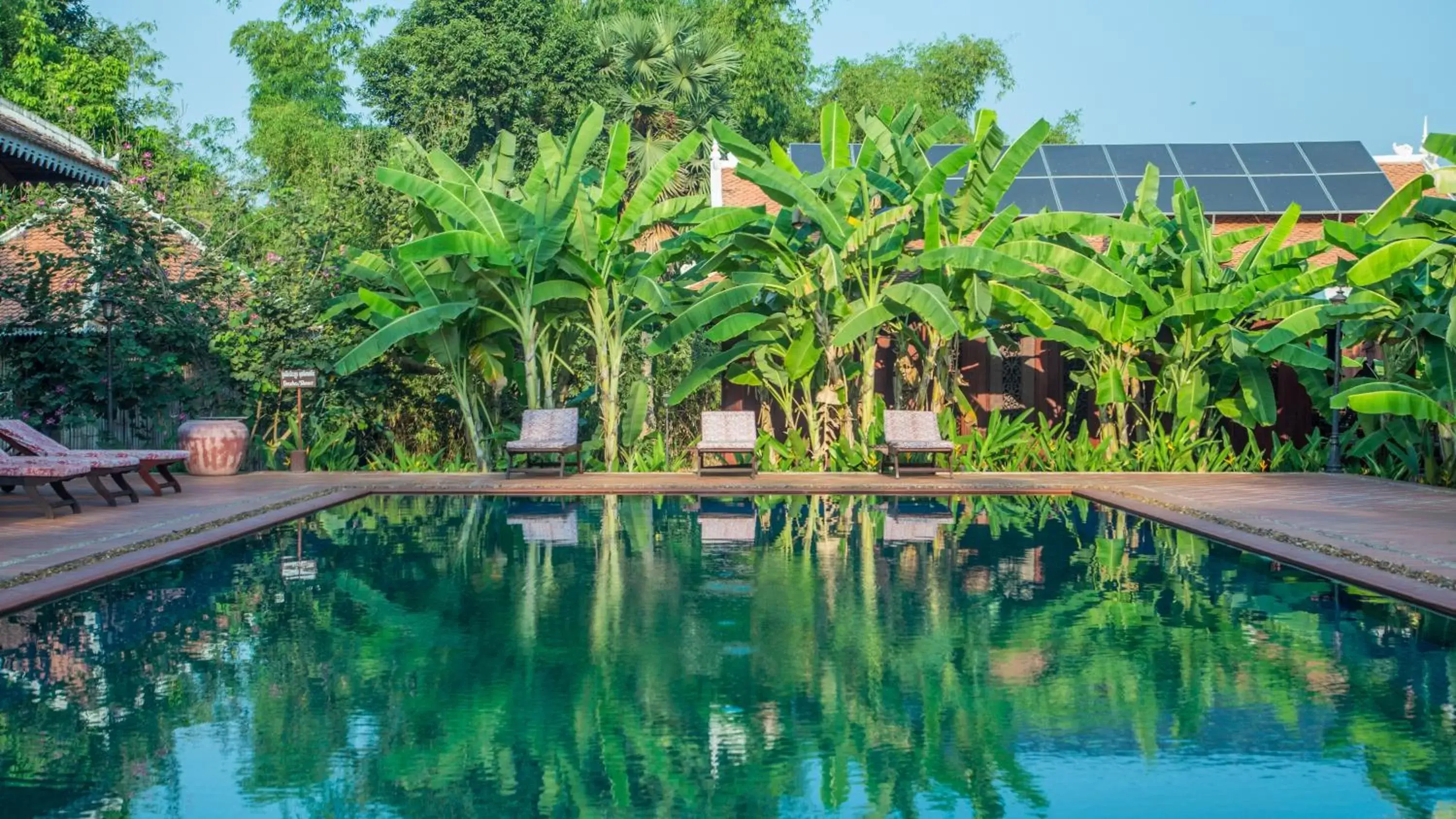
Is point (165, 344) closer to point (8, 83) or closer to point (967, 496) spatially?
point (967, 496)

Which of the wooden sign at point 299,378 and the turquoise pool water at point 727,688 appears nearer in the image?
Result: the turquoise pool water at point 727,688

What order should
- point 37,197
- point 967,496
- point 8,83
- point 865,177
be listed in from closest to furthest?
point 967,496 < point 865,177 < point 37,197 < point 8,83

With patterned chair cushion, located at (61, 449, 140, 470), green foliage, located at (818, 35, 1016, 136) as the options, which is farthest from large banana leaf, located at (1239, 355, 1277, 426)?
green foliage, located at (818, 35, 1016, 136)

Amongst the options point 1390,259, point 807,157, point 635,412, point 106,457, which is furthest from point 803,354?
point 106,457

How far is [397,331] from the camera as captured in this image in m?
16.9

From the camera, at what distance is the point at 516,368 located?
1909 cm

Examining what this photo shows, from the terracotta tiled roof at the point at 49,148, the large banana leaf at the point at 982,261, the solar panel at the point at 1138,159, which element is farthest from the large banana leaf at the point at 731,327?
the solar panel at the point at 1138,159

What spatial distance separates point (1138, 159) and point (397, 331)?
46.7 feet

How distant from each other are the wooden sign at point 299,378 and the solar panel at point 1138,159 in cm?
1379

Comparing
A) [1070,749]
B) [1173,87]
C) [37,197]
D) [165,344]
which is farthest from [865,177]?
[1173,87]

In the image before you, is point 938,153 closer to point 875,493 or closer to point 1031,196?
point 1031,196

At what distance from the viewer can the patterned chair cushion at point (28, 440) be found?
13844mm

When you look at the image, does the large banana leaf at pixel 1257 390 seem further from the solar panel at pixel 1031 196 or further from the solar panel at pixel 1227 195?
the solar panel at pixel 1227 195

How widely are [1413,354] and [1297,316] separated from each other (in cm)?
148
